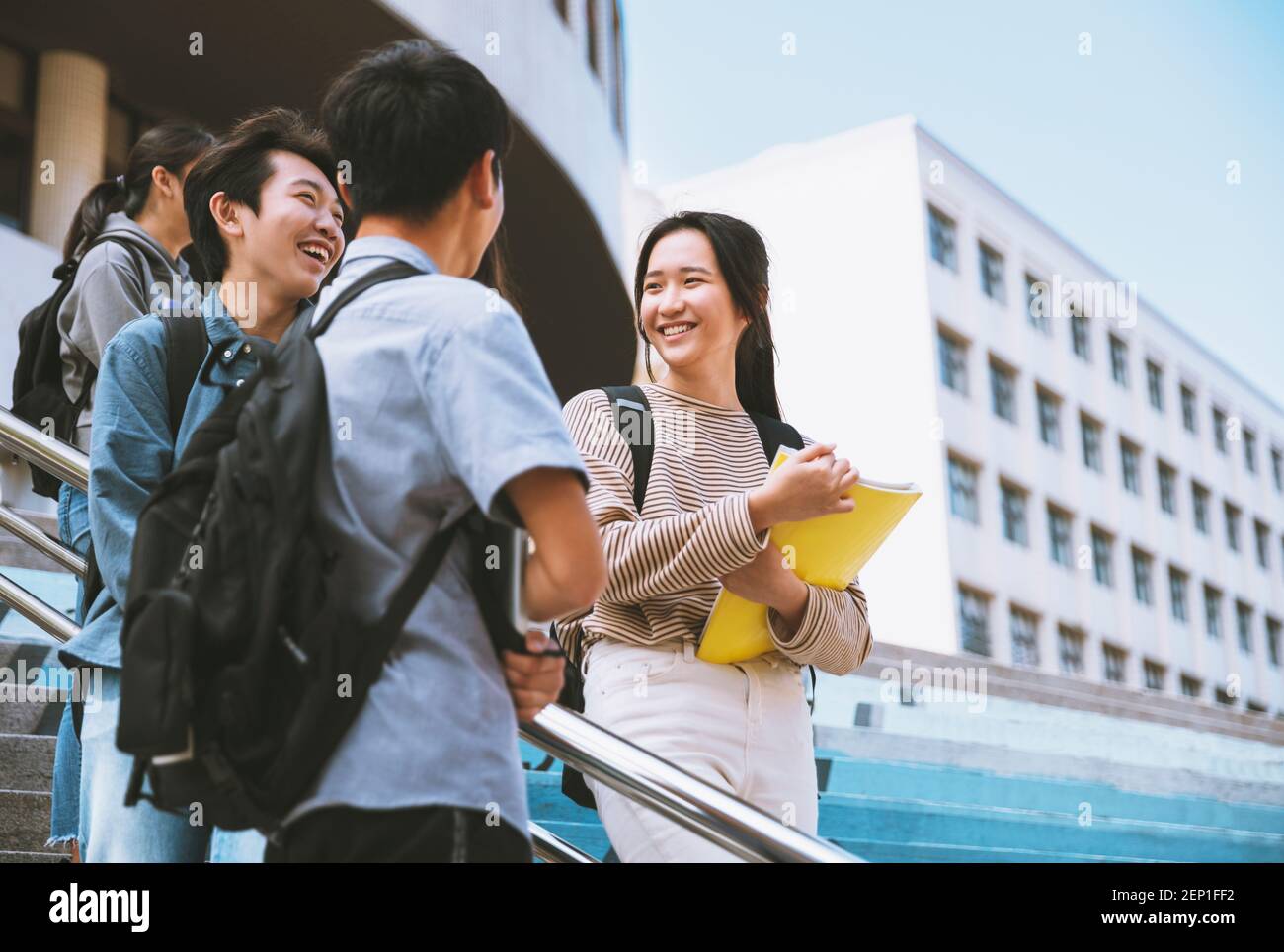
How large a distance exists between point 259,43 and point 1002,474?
90.4 ft

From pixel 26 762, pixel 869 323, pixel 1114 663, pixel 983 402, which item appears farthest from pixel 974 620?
pixel 26 762

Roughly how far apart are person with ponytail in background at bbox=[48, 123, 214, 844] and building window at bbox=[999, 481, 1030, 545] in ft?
112

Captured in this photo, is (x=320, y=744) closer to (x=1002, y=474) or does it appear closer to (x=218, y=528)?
(x=218, y=528)

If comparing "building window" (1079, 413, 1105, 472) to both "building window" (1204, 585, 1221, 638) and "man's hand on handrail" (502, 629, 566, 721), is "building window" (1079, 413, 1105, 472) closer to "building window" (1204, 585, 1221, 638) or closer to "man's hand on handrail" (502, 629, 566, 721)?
"building window" (1204, 585, 1221, 638)

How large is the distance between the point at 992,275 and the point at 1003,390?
3.13 metres

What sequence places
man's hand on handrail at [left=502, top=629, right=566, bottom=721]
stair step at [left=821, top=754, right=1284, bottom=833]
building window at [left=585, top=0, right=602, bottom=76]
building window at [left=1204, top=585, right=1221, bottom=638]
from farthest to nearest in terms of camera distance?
building window at [left=1204, top=585, right=1221, bottom=638] < building window at [left=585, top=0, right=602, bottom=76] < stair step at [left=821, top=754, right=1284, bottom=833] < man's hand on handrail at [left=502, top=629, right=566, bottom=721]

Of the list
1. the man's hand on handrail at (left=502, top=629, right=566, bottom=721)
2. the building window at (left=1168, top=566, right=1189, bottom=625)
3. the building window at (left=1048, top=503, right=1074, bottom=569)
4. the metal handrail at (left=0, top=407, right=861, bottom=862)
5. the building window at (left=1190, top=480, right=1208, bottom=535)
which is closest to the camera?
the man's hand on handrail at (left=502, top=629, right=566, bottom=721)

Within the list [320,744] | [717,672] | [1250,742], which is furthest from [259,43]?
[320,744]

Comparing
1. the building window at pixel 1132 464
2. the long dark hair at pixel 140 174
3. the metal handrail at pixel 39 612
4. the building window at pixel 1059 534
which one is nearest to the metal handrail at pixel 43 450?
the metal handrail at pixel 39 612

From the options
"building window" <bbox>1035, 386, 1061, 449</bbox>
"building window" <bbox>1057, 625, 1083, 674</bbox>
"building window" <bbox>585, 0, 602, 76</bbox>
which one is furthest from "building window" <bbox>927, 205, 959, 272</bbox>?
"building window" <bbox>585, 0, 602, 76</bbox>

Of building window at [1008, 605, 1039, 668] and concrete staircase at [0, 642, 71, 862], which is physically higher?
building window at [1008, 605, 1039, 668]

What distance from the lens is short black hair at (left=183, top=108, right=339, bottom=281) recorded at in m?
3.11

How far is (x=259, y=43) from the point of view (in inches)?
484

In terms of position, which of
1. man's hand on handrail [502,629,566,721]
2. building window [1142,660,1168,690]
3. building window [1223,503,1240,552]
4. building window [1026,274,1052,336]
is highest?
building window [1026,274,1052,336]
